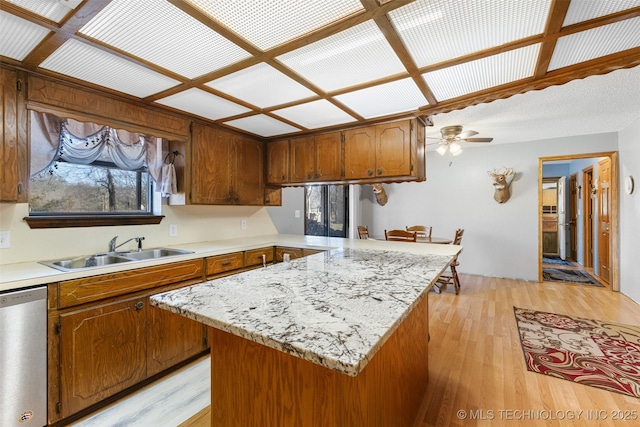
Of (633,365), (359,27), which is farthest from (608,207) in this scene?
(359,27)

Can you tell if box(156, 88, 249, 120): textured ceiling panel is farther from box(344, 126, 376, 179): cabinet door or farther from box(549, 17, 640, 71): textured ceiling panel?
box(549, 17, 640, 71): textured ceiling panel

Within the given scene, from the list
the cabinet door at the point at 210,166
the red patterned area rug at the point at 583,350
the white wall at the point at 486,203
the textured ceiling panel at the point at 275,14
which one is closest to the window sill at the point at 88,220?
the cabinet door at the point at 210,166

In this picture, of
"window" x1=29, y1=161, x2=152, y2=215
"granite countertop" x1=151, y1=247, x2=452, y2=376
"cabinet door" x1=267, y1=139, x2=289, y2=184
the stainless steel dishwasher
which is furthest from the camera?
"cabinet door" x1=267, y1=139, x2=289, y2=184

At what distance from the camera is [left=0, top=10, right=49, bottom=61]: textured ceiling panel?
4.38 ft

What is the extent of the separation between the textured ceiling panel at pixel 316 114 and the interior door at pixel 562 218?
22.5 feet

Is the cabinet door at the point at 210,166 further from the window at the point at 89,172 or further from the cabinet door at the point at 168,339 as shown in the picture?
the cabinet door at the point at 168,339

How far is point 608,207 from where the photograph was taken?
4348 millimetres

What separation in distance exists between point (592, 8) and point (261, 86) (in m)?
1.81

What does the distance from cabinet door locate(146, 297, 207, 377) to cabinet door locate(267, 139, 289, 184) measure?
1822mm

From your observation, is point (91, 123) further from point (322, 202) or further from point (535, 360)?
point (535, 360)

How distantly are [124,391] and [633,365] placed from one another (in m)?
3.85

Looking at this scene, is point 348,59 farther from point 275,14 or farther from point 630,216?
point 630,216

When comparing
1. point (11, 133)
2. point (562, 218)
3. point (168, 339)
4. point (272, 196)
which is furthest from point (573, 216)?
point (11, 133)

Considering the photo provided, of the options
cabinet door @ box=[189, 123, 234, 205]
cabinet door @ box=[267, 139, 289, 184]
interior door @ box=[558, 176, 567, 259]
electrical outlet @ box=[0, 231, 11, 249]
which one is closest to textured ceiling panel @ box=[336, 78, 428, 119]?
cabinet door @ box=[267, 139, 289, 184]
